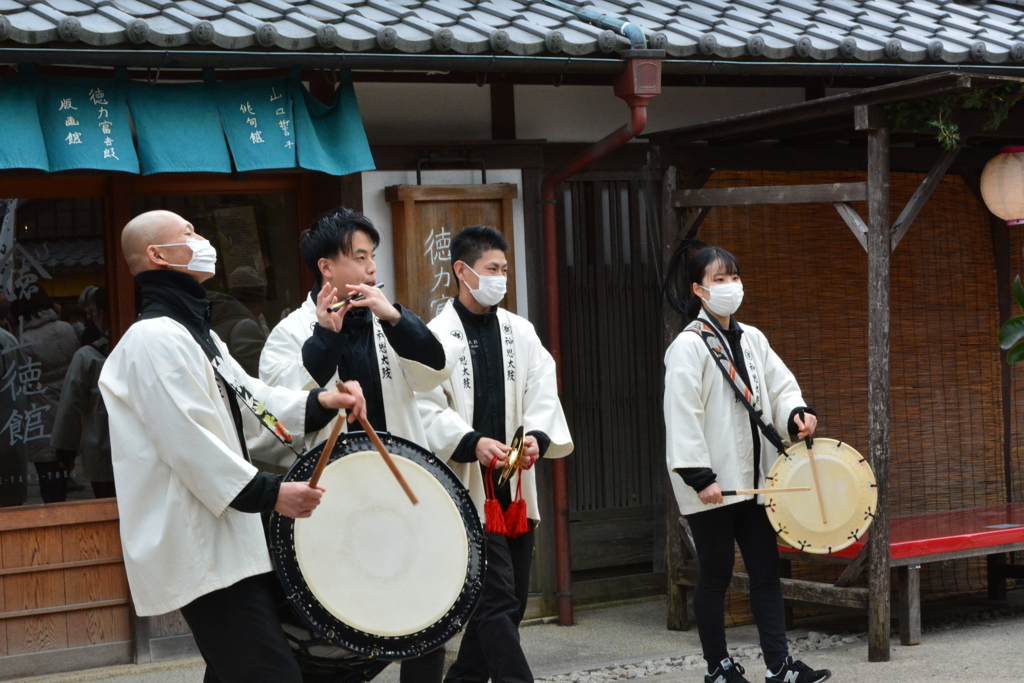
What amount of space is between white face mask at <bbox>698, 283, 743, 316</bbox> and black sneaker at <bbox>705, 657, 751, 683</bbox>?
1730mm

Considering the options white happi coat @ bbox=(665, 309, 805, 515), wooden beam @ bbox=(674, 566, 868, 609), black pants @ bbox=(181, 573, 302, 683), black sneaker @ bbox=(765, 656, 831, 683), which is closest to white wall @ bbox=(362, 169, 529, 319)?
white happi coat @ bbox=(665, 309, 805, 515)

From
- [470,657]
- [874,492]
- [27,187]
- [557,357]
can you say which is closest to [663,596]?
[557,357]

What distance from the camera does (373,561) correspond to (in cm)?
402

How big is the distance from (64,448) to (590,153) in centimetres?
345

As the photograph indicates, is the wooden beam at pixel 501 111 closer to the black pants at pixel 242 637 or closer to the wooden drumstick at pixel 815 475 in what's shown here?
the wooden drumstick at pixel 815 475

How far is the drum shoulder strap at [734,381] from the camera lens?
20.0 ft

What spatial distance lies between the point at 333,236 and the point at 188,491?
1243mm

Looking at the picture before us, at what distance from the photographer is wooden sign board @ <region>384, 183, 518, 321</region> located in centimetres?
710

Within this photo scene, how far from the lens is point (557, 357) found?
303 inches

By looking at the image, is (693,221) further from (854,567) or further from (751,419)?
(854,567)

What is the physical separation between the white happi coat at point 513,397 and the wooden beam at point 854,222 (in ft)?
6.86

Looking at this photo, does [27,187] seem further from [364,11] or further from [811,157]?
[811,157]

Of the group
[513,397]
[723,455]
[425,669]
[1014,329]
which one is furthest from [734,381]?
[1014,329]

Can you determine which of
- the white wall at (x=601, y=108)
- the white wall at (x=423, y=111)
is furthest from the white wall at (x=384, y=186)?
the white wall at (x=601, y=108)
